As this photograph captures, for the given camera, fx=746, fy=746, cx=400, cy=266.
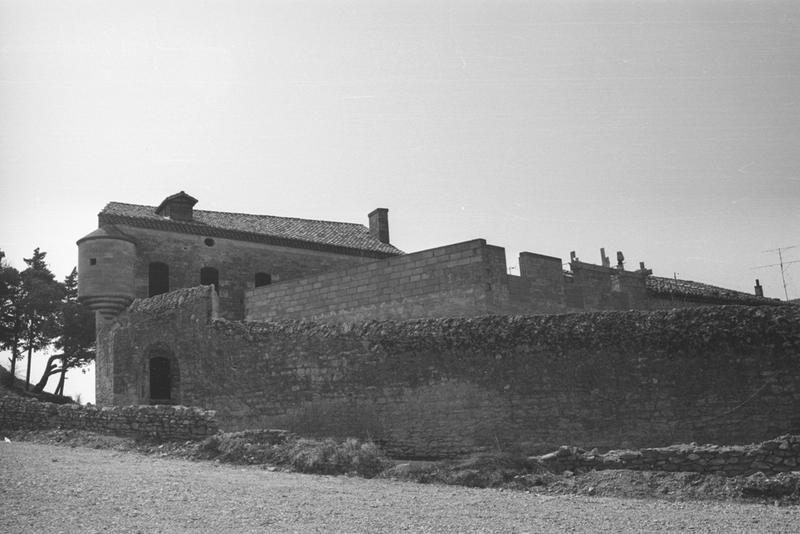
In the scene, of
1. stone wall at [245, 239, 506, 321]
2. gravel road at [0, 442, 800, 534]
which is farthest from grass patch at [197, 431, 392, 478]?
stone wall at [245, 239, 506, 321]

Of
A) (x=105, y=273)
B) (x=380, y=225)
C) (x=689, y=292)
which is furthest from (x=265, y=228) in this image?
(x=689, y=292)

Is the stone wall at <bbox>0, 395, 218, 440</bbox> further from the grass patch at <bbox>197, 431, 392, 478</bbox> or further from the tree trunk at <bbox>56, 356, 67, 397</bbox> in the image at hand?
the tree trunk at <bbox>56, 356, 67, 397</bbox>

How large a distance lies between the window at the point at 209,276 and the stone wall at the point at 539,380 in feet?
46.0

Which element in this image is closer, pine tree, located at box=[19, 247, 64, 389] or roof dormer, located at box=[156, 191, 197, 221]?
roof dormer, located at box=[156, 191, 197, 221]

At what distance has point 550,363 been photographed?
39.7 feet

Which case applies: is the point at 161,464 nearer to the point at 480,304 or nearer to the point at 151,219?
the point at 480,304

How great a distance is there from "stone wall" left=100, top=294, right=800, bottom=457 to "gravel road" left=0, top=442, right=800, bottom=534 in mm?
2705

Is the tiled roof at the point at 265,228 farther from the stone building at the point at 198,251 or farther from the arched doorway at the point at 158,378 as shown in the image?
the arched doorway at the point at 158,378

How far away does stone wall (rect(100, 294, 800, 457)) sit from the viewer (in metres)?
11.2

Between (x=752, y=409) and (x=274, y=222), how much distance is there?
2408 cm

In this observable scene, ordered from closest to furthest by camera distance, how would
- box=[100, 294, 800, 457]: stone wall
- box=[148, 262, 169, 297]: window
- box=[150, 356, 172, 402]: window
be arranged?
box=[100, 294, 800, 457]: stone wall
box=[150, 356, 172, 402]: window
box=[148, 262, 169, 297]: window

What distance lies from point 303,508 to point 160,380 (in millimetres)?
13657

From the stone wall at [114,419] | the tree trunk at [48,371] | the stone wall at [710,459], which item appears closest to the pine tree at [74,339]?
the tree trunk at [48,371]

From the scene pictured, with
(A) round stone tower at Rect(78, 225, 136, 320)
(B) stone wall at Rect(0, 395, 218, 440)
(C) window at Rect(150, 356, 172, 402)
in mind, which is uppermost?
(A) round stone tower at Rect(78, 225, 136, 320)
